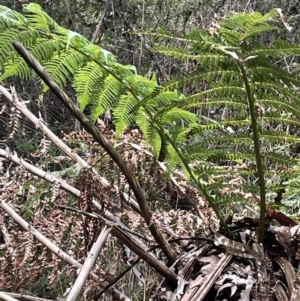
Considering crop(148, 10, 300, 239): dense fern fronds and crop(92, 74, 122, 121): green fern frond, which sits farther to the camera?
crop(92, 74, 122, 121): green fern frond

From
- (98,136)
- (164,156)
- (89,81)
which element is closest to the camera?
(98,136)

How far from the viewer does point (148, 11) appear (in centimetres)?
271

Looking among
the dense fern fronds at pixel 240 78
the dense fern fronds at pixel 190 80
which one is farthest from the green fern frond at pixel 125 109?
the dense fern fronds at pixel 240 78

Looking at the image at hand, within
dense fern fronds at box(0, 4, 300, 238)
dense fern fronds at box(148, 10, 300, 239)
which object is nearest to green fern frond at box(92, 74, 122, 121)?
dense fern fronds at box(0, 4, 300, 238)

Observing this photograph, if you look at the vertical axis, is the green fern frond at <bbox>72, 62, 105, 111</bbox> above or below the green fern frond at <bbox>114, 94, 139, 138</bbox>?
above

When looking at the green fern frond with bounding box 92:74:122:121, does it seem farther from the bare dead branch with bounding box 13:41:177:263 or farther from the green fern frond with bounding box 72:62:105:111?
the bare dead branch with bounding box 13:41:177:263

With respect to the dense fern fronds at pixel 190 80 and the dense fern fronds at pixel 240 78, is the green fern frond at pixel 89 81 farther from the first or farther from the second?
the dense fern fronds at pixel 240 78

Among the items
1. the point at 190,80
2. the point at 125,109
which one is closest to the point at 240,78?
the point at 190,80

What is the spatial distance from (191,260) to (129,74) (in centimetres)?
32

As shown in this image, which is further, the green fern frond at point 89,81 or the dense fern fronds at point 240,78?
the green fern frond at point 89,81

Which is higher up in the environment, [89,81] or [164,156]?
[89,81]

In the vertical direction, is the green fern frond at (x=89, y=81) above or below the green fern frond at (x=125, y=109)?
above

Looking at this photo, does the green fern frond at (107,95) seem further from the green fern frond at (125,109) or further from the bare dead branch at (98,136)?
the bare dead branch at (98,136)

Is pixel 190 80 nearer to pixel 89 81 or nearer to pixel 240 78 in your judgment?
pixel 240 78
